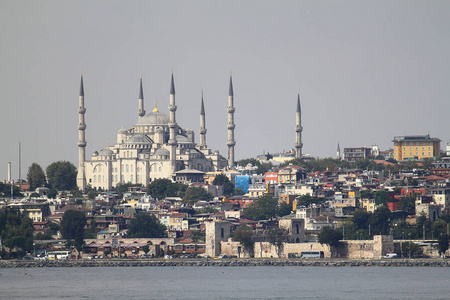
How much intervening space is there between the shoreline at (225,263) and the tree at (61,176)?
3941 cm

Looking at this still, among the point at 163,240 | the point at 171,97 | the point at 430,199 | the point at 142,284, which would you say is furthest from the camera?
the point at 171,97

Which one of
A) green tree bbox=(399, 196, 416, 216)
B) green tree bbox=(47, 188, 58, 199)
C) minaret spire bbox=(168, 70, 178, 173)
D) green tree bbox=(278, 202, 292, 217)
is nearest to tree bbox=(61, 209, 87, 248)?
green tree bbox=(278, 202, 292, 217)

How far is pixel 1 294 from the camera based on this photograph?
188 ft

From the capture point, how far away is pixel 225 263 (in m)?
67.9

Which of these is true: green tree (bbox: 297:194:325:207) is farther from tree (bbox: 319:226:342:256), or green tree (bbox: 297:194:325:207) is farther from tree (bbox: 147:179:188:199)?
tree (bbox: 319:226:342:256)

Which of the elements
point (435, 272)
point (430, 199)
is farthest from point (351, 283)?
point (430, 199)

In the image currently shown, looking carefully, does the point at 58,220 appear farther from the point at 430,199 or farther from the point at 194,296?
the point at 194,296

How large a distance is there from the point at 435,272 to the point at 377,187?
3297 centimetres

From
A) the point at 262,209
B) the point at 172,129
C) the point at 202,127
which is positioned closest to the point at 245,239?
the point at 262,209

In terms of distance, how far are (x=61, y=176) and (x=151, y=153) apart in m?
7.12

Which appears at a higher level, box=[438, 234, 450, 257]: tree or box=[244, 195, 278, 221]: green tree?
box=[244, 195, 278, 221]: green tree

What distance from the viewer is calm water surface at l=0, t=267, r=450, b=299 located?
2199 inches

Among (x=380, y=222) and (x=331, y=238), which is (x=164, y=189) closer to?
(x=380, y=222)

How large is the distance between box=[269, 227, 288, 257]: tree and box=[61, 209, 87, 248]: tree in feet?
38.5
